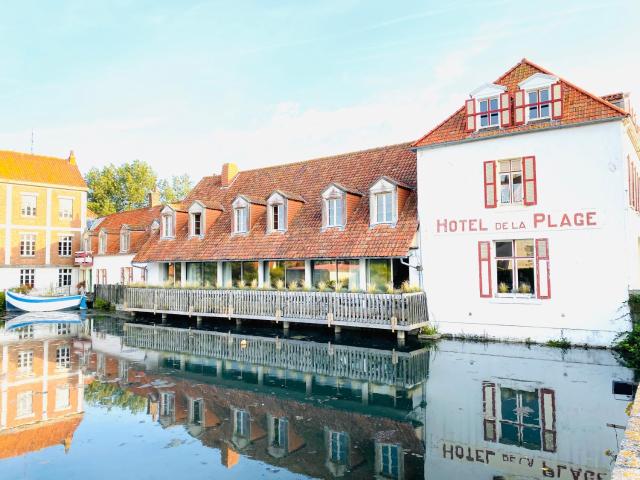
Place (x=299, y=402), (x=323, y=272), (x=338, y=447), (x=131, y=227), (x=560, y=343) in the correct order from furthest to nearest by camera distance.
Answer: (x=131, y=227) → (x=323, y=272) → (x=560, y=343) → (x=299, y=402) → (x=338, y=447)

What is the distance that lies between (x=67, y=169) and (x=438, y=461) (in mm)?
39562

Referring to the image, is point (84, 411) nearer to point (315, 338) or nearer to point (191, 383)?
point (191, 383)

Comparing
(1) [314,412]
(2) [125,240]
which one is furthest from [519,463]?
(2) [125,240]

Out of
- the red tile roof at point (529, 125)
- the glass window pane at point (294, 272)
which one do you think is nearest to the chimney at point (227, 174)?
the glass window pane at point (294, 272)

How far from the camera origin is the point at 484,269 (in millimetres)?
16531

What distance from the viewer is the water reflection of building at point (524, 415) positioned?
6.52 metres

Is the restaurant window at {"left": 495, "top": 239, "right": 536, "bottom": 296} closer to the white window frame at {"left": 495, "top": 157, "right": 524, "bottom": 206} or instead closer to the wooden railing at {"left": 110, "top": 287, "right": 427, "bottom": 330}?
the white window frame at {"left": 495, "top": 157, "right": 524, "bottom": 206}

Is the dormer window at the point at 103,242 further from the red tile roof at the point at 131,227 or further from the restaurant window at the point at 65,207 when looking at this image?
the restaurant window at the point at 65,207

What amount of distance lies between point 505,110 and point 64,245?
111 ft

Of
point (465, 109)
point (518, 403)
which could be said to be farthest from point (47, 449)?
point (465, 109)

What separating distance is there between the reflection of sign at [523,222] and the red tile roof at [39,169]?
31.2 metres

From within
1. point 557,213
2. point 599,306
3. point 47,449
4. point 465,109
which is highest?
point 465,109

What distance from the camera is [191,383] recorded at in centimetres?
1131

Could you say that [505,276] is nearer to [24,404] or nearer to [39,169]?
[24,404]
